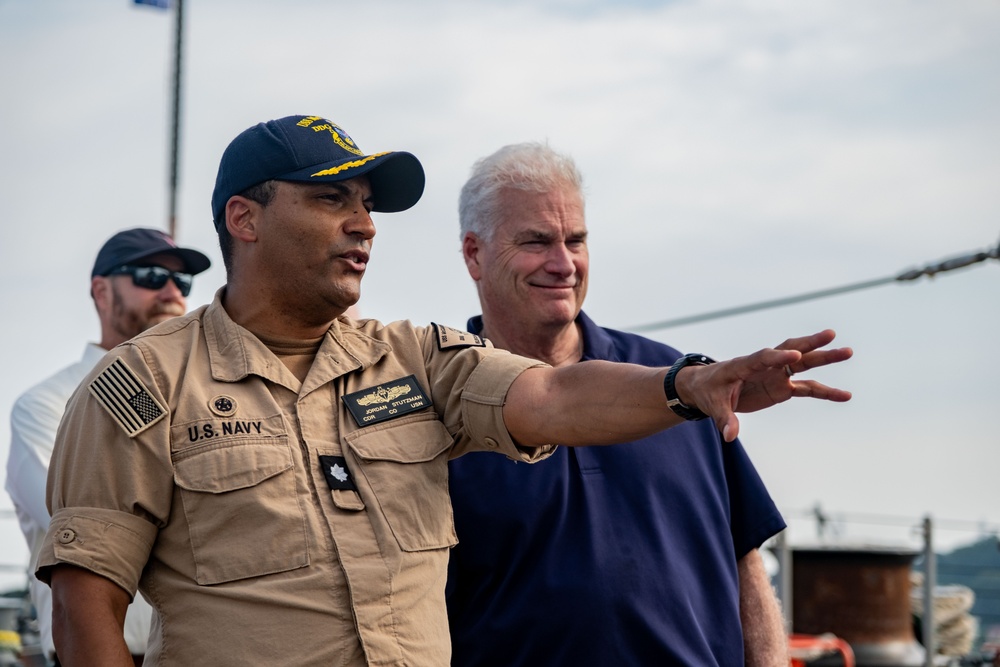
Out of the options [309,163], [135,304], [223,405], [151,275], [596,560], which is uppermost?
[309,163]

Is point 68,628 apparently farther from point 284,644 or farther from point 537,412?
point 537,412

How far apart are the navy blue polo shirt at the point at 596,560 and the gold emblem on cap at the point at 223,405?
36.0 inches

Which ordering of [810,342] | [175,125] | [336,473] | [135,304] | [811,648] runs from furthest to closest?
[811,648] < [175,125] < [135,304] < [336,473] < [810,342]

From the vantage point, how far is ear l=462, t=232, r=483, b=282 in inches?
157

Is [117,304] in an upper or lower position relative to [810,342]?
upper

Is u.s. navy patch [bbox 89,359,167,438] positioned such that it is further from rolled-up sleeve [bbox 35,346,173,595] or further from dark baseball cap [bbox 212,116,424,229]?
dark baseball cap [bbox 212,116,424,229]

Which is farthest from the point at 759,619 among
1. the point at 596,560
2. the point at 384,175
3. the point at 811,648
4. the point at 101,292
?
the point at 811,648

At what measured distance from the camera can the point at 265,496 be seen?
257cm

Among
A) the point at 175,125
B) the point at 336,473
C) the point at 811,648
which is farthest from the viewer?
the point at 811,648

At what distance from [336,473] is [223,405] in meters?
0.27

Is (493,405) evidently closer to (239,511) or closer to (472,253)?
(239,511)

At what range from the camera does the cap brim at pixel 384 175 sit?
9.25ft

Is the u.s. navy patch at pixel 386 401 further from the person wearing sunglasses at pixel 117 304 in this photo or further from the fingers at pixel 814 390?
the person wearing sunglasses at pixel 117 304

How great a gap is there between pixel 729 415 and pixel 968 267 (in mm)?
5515
